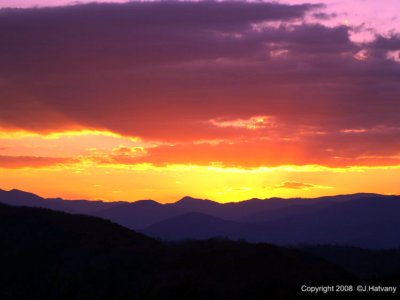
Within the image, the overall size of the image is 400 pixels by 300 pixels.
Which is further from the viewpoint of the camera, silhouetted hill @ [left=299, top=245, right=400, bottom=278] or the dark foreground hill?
silhouetted hill @ [left=299, top=245, right=400, bottom=278]

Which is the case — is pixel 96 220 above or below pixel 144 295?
above

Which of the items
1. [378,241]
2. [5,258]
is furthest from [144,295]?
[378,241]

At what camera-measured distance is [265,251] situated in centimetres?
4400

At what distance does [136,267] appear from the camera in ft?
140

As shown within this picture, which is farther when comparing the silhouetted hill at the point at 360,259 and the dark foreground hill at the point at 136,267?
the silhouetted hill at the point at 360,259

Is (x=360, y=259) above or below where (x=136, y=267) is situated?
below

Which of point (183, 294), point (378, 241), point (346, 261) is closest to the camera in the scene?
point (183, 294)

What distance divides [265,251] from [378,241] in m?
144

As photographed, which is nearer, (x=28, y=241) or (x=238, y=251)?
(x=238, y=251)

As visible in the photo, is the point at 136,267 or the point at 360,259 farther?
the point at 360,259

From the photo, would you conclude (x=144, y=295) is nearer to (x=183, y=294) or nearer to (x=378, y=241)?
(x=183, y=294)

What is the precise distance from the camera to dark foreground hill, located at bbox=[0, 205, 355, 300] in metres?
37.8

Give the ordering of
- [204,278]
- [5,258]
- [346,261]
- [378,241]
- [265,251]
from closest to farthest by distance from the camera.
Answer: [204,278] → [265,251] → [5,258] → [346,261] → [378,241]

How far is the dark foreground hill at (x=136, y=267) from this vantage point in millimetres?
37834
